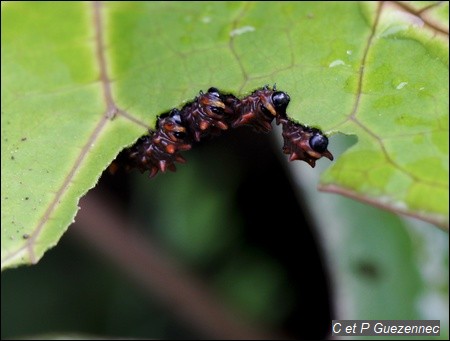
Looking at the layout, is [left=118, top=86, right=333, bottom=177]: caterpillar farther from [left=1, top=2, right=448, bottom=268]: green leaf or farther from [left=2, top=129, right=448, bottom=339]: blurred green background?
[left=2, top=129, right=448, bottom=339]: blurred green background

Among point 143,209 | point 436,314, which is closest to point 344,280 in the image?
point 436,314

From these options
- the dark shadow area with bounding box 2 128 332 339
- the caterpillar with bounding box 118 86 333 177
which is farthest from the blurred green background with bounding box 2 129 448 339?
the caterpillar with bounding box 118 86 333 177

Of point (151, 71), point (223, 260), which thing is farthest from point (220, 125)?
point (223, 260)

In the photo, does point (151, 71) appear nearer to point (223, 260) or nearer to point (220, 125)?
point (220, 125)

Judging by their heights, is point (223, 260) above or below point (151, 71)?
below

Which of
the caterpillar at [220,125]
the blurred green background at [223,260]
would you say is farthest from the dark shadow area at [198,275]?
the caterpillar at [220,125]

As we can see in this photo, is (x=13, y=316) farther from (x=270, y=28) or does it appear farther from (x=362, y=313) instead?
(x=270, y=28)
